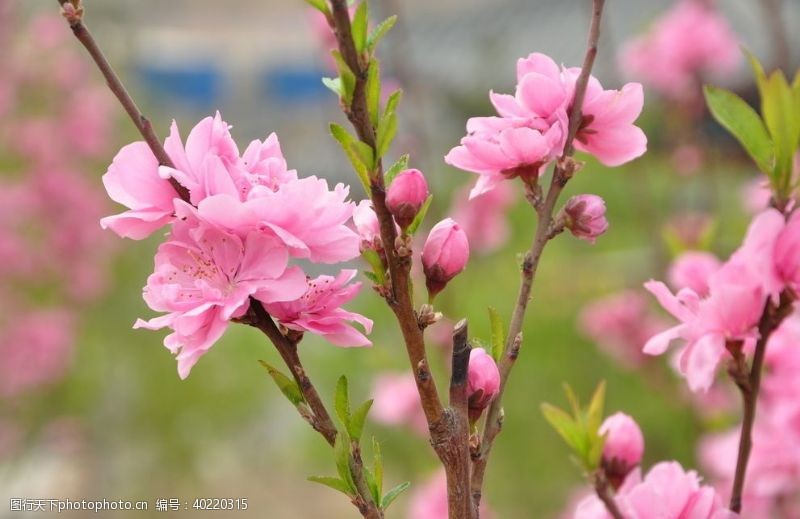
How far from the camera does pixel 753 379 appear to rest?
475mm

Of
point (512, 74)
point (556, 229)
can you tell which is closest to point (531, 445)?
point (556, 229)

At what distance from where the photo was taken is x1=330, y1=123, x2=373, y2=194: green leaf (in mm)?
368

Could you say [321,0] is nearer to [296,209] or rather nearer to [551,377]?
[296,209]

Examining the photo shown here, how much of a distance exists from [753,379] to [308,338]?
2.34 m

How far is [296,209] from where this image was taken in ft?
1.28

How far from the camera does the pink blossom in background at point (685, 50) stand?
1476 millimetres

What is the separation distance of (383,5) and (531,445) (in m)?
0.96

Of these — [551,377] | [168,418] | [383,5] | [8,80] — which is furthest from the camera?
[168,418]

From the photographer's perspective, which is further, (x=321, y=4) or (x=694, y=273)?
(x=694, y=273)

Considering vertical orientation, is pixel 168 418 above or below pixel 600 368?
above

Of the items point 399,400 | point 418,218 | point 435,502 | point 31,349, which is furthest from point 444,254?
point 31,349

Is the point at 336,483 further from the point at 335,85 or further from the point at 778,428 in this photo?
the point at 778,428

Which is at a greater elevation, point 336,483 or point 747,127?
point 747,127

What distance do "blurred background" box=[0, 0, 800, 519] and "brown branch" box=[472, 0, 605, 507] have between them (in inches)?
29.1
